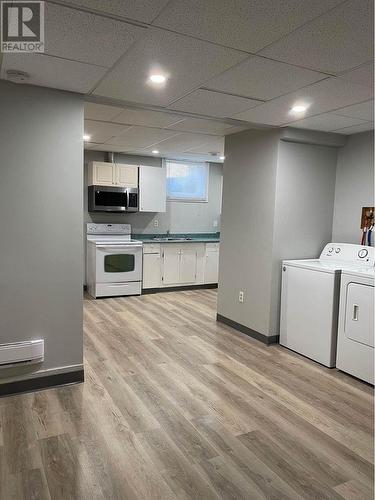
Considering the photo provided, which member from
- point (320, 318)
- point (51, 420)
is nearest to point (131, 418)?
point (51, 420)

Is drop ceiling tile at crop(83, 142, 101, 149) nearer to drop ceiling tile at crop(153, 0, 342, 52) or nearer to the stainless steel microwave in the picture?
the stainless steel microwave

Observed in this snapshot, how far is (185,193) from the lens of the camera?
6.92 meters

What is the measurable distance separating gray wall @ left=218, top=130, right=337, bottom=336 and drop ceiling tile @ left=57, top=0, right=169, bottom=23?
2.39 meters

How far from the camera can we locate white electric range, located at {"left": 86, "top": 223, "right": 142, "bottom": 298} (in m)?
5.62

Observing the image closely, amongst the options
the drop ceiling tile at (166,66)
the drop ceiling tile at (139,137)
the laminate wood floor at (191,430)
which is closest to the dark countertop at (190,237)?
the drop ceiling tile at (139,137)

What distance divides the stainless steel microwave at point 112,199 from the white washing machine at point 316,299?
120 inches

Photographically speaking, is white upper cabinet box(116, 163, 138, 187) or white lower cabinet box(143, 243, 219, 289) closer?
white upper cabinet box(116, 163, 138, 187)

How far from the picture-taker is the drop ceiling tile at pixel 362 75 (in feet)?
6.95

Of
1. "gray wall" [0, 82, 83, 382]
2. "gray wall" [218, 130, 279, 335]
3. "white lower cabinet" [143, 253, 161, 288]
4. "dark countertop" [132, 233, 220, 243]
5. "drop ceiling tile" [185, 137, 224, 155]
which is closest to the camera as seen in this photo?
"gray wall" [0, 82, 83, 382]

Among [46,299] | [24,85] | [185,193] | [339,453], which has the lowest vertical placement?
[339,453]

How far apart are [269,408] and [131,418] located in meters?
0.99

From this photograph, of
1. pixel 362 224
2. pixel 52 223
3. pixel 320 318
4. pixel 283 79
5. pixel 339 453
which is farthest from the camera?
pixel 362 224

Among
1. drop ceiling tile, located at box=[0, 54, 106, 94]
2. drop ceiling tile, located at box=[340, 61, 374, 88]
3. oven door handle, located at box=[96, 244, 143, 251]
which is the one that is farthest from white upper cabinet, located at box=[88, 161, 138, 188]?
drop ceiling tile, located at box=[340, 61, 374, 88]

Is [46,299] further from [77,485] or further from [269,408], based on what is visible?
[269,408]
